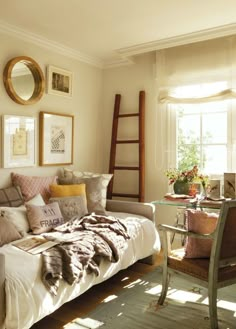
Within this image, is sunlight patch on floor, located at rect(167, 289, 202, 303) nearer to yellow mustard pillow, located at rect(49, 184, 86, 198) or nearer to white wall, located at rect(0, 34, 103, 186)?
yellow mustard pillow, located at rect(49, 184, 86, 198)

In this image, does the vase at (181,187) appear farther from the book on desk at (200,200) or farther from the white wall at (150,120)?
the white wall at (150,120)

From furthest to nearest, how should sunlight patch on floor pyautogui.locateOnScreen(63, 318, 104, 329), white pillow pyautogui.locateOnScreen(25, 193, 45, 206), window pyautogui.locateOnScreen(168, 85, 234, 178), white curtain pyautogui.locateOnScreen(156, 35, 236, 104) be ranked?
window pyautogui.locateOnScreen(168, 85, 234, 178) < white curtain pyautogui.locateOnScreen(156, 35, 236, 104) < white pillow pyautogui.locateOnScreen(25, 193, 45, 206) < sunlight patch on floor pyautogui.locateOnScreen(63, 318, 104, 329)

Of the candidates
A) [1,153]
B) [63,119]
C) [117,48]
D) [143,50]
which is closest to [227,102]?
[143,50]

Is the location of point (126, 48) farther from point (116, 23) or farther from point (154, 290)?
point (154, 290)

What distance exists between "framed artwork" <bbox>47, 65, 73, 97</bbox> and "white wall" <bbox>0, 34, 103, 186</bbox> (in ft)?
0.19

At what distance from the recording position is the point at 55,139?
11.9 ft

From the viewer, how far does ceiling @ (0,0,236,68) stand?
2607mm

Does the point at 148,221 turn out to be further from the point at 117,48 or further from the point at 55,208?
the point at 117,48

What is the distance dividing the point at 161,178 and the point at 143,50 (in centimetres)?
154

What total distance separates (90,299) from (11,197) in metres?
1.15

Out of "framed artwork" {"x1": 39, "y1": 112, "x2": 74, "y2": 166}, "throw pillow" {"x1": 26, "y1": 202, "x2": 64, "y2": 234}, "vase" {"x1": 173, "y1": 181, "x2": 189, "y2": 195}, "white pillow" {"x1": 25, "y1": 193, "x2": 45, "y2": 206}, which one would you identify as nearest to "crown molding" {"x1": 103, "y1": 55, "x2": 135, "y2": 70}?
"framed artwork" {"x1": 39, "y1": 112, "x2": 74, "y2": 166}

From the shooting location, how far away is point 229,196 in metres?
2.96

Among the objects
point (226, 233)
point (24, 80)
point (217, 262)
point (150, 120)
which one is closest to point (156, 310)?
point (217, 262)

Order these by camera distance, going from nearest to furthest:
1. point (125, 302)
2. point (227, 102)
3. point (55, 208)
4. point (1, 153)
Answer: point (125, 302), point (55, 208), point (1, 153), point (227, 102)
